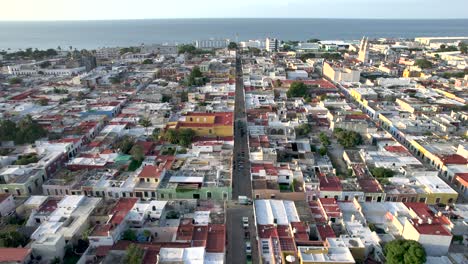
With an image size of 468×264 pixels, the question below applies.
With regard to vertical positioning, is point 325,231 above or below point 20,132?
below

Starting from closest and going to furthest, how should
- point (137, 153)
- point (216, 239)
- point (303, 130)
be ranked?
point (216, 239) → point (137, 153) → point (303, 130)

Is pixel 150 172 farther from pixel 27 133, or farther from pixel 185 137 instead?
pixel 27 133

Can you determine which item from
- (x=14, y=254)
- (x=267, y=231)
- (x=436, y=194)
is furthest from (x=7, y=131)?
(x=436, y=194)

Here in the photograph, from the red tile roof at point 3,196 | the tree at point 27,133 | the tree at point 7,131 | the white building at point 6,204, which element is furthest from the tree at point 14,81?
the white building at point 6,204

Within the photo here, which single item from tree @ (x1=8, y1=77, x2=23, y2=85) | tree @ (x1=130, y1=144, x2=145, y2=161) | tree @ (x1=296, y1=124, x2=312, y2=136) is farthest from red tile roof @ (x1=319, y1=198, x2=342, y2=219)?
tree @ (x1=8, y1=77, x2=23, y2=85)

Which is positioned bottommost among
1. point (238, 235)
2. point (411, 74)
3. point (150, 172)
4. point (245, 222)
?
point (238, 235)

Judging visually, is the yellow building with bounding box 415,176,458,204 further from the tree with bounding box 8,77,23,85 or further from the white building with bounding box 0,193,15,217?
the tree with bounding box 8,77,23,85

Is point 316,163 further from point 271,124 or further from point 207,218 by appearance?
point 207,218
